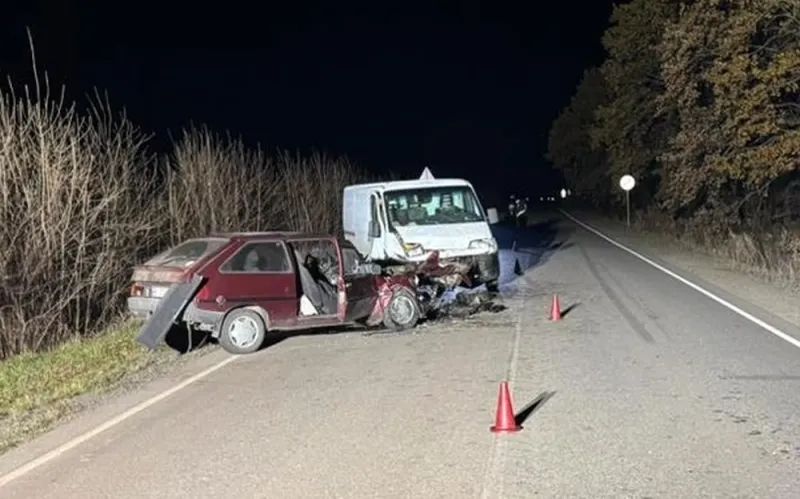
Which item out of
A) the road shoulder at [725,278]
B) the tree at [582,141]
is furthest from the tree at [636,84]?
the tree at [582,141]

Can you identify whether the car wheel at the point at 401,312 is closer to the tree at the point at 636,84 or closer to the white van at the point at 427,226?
the white van at the point at 427,226

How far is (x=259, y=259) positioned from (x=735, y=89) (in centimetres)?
1375

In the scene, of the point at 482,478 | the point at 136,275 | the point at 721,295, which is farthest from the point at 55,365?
the point at 721,295

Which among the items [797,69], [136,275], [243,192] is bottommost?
[136,275]

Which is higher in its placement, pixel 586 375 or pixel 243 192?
pixel 243 192

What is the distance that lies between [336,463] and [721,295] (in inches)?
536

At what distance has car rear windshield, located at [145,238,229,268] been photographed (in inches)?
512

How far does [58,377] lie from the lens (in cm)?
1129

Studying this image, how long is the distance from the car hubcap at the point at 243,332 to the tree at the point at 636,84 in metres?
30.1

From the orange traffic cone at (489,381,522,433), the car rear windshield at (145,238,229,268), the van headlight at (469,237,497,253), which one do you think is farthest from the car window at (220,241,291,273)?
the van headlight at (469,237,497,253)

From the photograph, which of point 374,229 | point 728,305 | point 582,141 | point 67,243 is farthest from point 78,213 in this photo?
point 582,141

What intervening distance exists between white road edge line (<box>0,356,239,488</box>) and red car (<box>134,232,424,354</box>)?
98 centimetres

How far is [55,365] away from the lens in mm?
12102

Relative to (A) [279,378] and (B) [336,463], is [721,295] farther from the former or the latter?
(B) [336,463]
